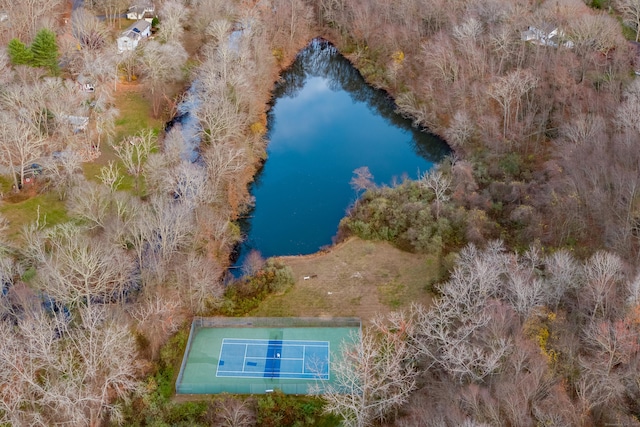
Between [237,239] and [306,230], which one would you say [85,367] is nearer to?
[237,239]

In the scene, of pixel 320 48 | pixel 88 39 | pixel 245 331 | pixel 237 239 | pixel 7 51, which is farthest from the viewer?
pixel 320 48

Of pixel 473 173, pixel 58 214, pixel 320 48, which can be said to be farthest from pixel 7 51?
pixel 473 173

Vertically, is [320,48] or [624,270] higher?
[320,48]

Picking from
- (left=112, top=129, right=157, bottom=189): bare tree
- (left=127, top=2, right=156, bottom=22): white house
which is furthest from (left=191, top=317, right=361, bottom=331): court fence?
(left=127, top=2, right=156, bottom=22): white house

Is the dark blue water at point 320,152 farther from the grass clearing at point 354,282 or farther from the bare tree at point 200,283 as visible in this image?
the bare tree at point 200,283

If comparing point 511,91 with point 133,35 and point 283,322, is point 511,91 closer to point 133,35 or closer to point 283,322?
point 283,322

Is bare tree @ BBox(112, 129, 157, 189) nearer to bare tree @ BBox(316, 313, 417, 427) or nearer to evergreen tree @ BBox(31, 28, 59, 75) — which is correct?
evergreen tree @ BBox(31, 28, 59, 75)
